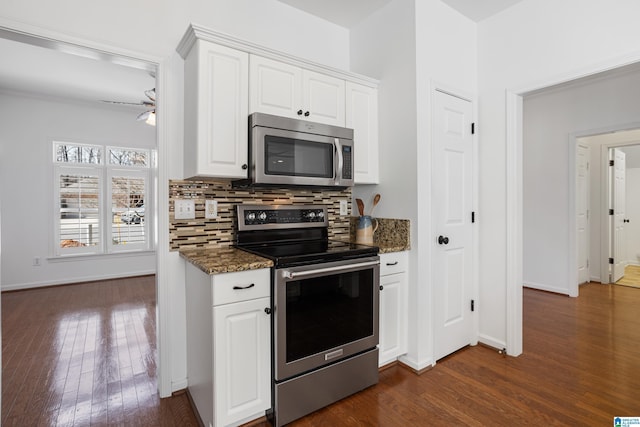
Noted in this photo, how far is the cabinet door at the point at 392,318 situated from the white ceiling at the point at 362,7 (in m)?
2.12

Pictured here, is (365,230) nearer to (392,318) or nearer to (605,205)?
(392,318)

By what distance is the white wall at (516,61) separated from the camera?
2.09 metres

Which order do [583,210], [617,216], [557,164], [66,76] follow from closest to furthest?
[66,76] < [557,164] < [583,210] < [617,216]

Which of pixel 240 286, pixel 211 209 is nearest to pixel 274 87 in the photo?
pixel 211 209

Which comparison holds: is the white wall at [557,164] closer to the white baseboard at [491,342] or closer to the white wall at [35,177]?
the white baseboard at [491,342]

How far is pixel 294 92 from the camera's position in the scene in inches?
87.9

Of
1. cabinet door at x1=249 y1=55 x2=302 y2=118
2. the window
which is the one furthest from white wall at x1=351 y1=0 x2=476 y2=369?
the window

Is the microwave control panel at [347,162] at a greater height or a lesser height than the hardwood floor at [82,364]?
greater

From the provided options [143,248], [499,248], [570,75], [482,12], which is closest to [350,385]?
[499,248]

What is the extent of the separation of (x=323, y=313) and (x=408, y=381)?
868 mm

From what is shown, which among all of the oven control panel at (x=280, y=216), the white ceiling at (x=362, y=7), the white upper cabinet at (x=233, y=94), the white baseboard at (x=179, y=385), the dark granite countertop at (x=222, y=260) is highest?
the white ceiling at (x=362, y=7)

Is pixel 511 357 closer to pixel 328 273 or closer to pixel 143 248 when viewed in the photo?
pixel 328 273

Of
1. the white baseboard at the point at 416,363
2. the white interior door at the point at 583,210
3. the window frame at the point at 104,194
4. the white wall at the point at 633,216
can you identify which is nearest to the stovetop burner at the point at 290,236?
the white baseboard at the point at 416,363

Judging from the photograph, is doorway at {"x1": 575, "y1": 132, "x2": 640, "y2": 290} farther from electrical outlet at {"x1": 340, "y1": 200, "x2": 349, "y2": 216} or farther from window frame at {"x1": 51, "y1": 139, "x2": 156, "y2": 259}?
window frame at {"x1": 51, "y1": 139, "x2": 156, "y2": 259}
